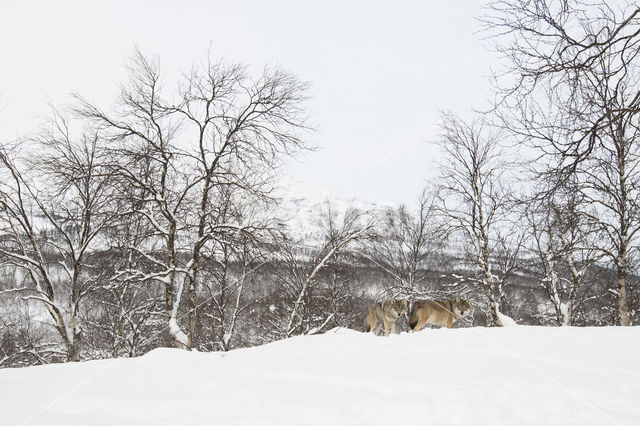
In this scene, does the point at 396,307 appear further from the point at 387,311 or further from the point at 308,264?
the point at 308,264

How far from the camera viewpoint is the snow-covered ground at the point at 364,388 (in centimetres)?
300

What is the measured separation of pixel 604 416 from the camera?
9.20 feet

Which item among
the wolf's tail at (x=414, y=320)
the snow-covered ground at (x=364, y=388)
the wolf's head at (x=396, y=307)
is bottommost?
the snow-covered ground at (x=364, y=388)

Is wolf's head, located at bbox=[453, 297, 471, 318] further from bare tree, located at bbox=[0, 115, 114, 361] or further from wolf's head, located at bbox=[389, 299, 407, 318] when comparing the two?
bare tree, located at bbox=[0, 115, 114, 361]

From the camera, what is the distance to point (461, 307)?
10.5 meters

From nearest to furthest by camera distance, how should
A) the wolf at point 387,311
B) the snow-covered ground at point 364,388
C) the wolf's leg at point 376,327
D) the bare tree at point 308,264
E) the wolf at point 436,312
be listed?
the snow-covered ground at point 364,388, the wolf at point 387,311, the wolf at point 436,312, the wolf's leg at point 376,327, the bare tree at point 308,264

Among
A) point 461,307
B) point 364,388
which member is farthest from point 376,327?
point 364,388

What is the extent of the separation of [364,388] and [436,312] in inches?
301

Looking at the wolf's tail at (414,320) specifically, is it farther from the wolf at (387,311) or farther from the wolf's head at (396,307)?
the wolf's head at (396,307)

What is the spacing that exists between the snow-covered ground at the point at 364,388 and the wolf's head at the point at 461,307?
18.1 ft

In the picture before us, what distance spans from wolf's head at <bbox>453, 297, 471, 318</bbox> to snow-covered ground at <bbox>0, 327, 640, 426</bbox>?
5522mm

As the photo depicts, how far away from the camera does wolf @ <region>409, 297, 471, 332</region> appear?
10.4m

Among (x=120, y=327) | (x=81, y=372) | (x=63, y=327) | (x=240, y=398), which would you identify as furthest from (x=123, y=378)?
(x=120, y=327)

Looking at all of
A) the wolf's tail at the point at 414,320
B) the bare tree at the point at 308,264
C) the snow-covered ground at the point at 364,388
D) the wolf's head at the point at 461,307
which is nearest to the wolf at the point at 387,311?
the wolf's tail at the point at 414,320
